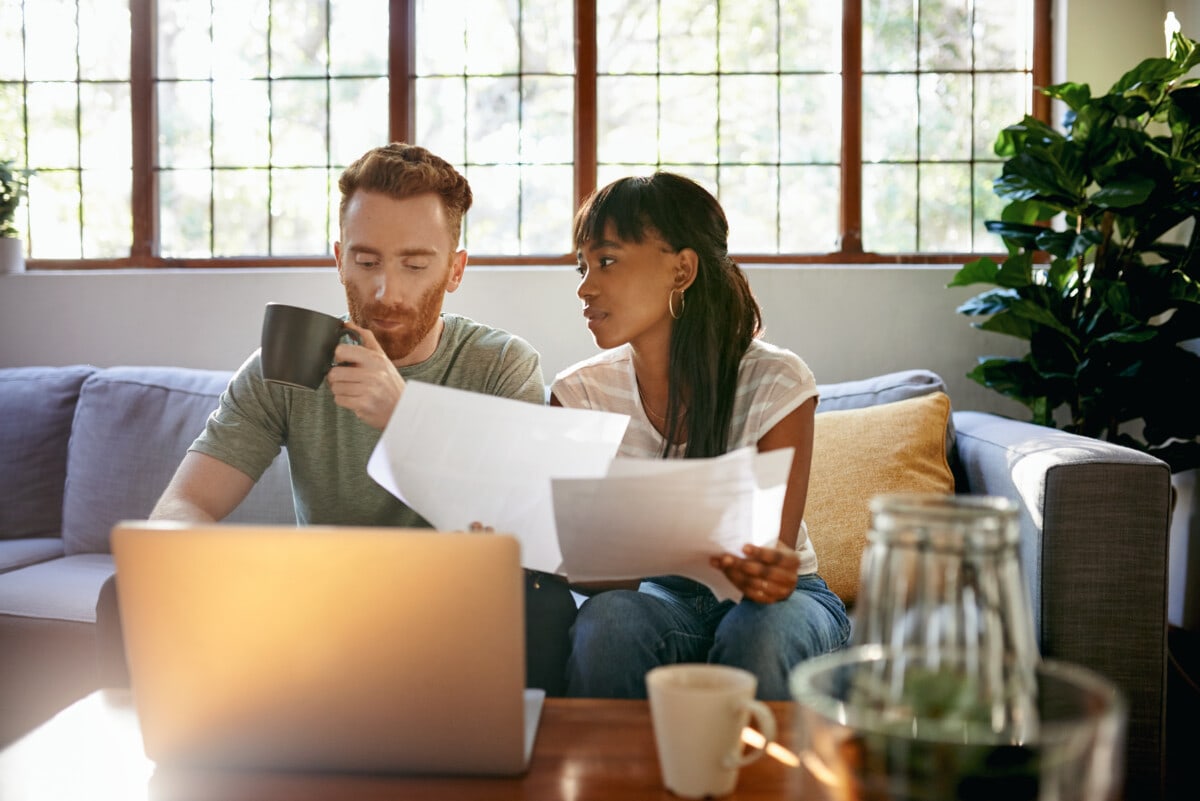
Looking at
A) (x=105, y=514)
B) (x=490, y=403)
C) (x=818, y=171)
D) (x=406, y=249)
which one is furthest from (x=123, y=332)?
(x=490, y=403)

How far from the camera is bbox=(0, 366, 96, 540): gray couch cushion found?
2482mm

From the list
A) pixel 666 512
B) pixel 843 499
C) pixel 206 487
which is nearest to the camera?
pixel 666 512

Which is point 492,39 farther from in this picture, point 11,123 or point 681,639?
point 681,639

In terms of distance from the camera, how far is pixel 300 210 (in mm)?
3123

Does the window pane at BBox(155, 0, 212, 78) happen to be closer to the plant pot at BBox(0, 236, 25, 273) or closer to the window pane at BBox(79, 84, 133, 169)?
the window pane at BBox(79, 84, 133, 169)

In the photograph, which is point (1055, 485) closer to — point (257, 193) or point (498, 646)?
point (498, 646)

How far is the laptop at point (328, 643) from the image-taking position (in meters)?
0.75

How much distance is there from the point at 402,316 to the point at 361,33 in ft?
5.96

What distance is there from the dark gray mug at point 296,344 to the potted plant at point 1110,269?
66.9 inches

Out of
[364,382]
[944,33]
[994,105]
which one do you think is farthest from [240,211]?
[994,105]

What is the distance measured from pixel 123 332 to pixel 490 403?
230cm

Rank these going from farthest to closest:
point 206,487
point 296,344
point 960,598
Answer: point 206,487
point 296,344
point 960,598

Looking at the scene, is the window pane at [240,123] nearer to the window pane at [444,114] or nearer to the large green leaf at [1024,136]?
the window pane at [444,114]

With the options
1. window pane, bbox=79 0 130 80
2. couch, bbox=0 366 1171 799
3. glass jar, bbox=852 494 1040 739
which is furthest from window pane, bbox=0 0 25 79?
glass jar, bbox=852 494 1040 739
